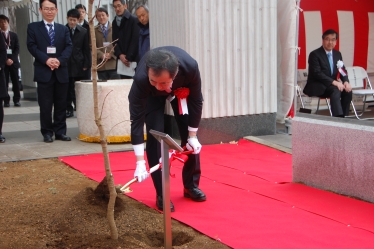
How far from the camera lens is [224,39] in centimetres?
721

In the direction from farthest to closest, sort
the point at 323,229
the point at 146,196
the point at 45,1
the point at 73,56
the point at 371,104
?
the point at 73,56 < the point at 371,104 < the point at 45,1 < the point at 146,196 < the point at 323,229

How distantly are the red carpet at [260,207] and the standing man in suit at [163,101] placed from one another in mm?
293

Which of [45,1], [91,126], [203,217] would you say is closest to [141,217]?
[203,217]

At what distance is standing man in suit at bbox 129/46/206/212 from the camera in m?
3.64

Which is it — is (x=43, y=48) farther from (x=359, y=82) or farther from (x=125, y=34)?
(x=359, y=82)

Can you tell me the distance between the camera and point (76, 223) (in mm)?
3918

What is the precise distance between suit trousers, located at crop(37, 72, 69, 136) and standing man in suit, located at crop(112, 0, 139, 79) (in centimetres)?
136

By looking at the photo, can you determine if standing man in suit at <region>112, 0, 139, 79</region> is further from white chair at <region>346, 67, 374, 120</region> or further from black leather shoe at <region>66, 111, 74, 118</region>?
white chair at <region>346, 67, 374, 120</region>

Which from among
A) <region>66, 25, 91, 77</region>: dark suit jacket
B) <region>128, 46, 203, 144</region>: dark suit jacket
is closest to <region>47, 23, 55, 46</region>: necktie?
<region>66, 25, 91, 77</region>: dark suit jacket

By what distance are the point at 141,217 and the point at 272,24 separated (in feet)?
13.9

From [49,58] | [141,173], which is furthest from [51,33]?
[141,173]

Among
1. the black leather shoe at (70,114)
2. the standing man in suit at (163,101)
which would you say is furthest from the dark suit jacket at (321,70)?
the black leather shoe at (70,114)

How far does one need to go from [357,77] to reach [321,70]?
48.9 inches

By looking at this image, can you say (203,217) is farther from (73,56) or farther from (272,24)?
(73,56)
